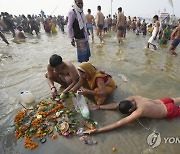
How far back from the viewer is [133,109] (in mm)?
3383

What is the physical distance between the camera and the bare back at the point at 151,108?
324 cm

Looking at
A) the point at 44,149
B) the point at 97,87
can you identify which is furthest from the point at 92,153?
the point at 97,87

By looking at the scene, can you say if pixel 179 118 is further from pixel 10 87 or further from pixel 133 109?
pixel 10 87

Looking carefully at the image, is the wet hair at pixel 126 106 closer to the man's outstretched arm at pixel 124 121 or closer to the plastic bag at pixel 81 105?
the man's outstretched arm at pixel 124 121

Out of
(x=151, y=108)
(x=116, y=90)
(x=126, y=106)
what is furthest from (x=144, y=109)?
(x=116, y=90)

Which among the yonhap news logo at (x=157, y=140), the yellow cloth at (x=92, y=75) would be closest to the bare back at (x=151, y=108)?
the yonhap news logo at (x=157, y=140)

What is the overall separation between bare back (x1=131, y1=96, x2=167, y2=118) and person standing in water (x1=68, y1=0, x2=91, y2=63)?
7.64ft

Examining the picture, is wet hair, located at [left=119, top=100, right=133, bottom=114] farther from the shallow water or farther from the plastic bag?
the plastic bag

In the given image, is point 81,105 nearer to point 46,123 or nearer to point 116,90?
point 46,123

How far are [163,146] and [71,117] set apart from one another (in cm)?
161

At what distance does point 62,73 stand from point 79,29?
1431 millimetres

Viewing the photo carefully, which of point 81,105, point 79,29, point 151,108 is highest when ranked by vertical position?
point 79,29

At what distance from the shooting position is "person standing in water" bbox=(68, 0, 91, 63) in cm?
476

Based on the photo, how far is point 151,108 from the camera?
327cm
